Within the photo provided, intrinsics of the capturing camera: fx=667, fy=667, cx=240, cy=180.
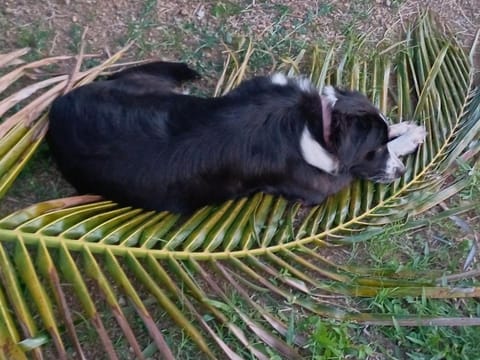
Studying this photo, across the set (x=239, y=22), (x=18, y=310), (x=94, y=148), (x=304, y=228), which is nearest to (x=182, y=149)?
(x=94, y=148)

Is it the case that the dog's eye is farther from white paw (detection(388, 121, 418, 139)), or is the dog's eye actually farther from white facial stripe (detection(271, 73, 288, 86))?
white facial stripe (detection(271, 73, 288, 86))

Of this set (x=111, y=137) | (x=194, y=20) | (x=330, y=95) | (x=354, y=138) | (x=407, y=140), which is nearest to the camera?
(x=111, y=137)

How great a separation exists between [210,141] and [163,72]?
718 mm

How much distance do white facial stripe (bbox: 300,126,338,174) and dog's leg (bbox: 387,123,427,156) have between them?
0.43 m

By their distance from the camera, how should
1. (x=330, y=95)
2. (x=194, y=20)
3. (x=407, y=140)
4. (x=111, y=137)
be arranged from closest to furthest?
(x=111, y=137) < (x=330, y=95) < (x=407, y=140) < (x=194, y=20)

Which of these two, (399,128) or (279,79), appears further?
(399,128)

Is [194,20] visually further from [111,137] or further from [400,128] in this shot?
Result: [400,128]

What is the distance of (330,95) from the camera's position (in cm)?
322

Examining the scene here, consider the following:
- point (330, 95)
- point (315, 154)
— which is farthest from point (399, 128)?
point (315, 154)

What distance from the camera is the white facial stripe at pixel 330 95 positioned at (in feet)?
10.3

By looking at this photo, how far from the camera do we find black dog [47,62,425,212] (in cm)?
297

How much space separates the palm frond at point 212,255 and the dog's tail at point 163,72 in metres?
0.15

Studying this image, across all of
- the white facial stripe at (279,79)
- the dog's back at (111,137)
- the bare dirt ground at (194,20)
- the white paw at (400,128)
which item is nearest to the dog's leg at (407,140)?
the white paw at (400,128)

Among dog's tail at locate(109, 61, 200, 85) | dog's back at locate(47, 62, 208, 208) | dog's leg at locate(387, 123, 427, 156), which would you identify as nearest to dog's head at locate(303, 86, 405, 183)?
dog's leg at locate(387, 123, 427, 156)
